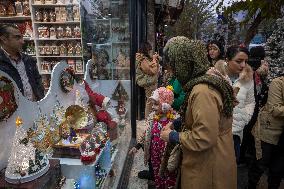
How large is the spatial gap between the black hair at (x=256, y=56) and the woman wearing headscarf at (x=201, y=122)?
1.87m

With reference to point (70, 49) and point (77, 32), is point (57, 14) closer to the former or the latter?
point (77, 32)

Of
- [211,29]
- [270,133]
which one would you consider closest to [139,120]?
[270,133]

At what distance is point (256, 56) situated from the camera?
3.29m

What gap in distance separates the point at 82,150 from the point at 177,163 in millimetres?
741

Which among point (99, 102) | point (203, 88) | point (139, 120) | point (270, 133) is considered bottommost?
point (139, 120)

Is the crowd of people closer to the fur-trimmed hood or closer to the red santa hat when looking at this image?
the fur-trimmed hood

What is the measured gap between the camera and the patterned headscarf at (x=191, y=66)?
158cm

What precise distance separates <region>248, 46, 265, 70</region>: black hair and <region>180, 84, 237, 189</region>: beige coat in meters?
1.87

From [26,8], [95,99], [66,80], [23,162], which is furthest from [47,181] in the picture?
[26,8]

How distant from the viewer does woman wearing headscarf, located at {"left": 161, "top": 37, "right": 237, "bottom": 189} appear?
1.49 metres

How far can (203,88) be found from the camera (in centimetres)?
151

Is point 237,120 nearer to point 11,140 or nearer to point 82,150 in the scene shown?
point 82,150

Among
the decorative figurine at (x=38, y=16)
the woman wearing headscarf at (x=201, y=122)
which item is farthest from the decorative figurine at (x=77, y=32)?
the woman wearing headscarf at (x=201, y=122)

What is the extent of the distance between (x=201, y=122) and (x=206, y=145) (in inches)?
5.8
